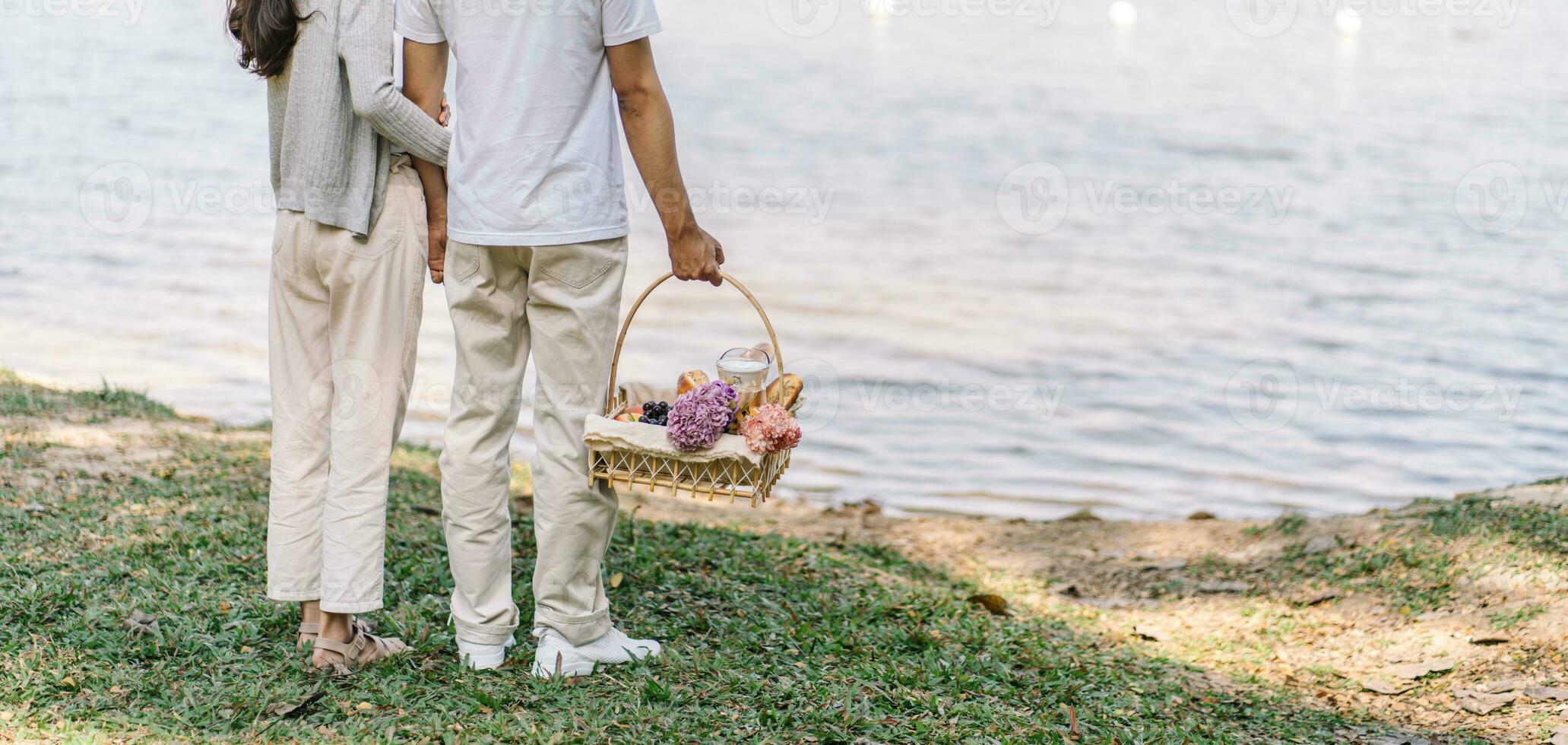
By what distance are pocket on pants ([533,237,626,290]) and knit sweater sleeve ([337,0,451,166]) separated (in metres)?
0.46

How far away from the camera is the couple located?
3000 mm

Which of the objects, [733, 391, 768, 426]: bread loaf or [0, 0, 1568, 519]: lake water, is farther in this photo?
[0, 0, 1568, 519]: lake water

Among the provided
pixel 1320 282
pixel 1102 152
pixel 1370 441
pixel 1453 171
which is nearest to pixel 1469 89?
pixel 1453 171

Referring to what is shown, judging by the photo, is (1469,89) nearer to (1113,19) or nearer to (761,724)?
(1113,19)

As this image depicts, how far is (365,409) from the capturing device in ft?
10.5

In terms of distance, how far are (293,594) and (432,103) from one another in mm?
1349

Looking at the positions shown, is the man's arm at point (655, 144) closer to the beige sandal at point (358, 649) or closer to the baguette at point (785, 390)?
the baguette at point (785, 390)

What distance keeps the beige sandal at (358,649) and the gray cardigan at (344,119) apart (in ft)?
3.63

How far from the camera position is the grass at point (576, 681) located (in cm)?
310

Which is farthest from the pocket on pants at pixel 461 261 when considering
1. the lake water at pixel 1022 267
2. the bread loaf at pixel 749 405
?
the lake water at pixel 1022 267

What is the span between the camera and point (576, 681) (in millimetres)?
3326

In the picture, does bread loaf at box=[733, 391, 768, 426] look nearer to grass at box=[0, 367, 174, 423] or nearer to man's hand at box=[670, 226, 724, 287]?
man's hand at box=[670, 226, 724, 287]

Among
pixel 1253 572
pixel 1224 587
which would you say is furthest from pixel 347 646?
pixel 1253 572

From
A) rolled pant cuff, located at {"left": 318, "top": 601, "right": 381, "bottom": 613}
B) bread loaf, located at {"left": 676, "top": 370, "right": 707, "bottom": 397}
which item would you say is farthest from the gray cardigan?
rolled pant cuff, located at {"left": 318, "top": 601, "right": 381, "bottom": 613}
